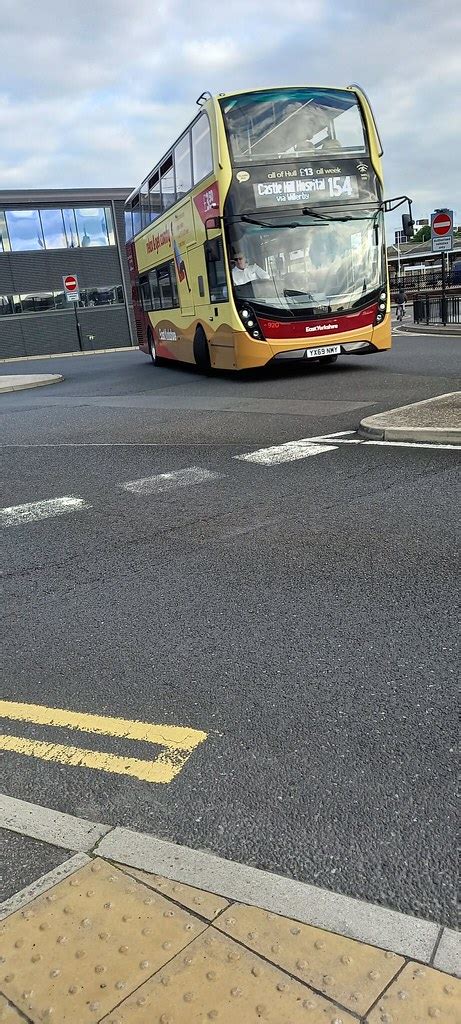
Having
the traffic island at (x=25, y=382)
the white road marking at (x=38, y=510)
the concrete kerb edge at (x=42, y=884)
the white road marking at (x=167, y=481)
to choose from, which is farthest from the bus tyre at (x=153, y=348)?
the concrete kerb edge at (x=42, y=884)

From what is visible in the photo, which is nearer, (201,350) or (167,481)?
(167,481)

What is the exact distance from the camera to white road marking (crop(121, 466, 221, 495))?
25.2ft

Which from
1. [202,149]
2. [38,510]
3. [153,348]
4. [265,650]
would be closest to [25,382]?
[153,348]

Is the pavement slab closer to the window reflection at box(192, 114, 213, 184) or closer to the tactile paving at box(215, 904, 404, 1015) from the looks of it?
the tactile paving at box(215, 904, 404, 1015)

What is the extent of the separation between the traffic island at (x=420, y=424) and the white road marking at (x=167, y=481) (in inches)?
85.4

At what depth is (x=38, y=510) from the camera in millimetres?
7281

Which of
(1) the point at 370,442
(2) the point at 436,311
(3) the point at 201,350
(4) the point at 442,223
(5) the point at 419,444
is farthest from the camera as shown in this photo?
(2) the point at 436,311

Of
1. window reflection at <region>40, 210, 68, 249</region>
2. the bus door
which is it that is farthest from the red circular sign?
window reflection at <region>40, 210, 68, 249</region>

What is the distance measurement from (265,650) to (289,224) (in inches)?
454

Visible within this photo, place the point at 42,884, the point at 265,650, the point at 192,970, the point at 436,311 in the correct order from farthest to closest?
the point at 436,311 < the point at 265,650 < the point at 42,884 < the point at 192,970

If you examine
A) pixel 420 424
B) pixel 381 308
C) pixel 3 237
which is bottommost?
pixel 420 424

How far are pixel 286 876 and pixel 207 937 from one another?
38 centimetres

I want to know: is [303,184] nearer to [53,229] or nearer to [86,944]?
[86,944]

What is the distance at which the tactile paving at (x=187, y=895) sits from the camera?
2.21 meters
